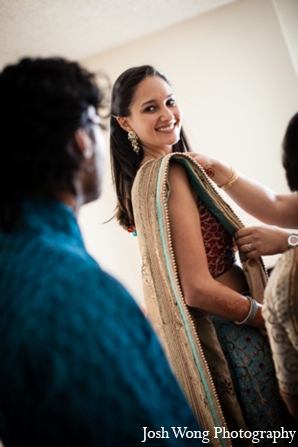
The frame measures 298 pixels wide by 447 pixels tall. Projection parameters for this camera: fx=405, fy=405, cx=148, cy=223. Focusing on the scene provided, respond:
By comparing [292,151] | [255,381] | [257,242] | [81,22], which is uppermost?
[81,22]

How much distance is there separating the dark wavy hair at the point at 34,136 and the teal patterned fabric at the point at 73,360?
0.40 ft

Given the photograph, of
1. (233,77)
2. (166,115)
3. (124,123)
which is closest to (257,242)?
(166,115)

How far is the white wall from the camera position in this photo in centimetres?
345

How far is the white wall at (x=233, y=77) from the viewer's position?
11.3ft

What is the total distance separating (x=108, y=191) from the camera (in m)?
4.03

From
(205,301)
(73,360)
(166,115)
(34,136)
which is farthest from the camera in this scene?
(166,115)

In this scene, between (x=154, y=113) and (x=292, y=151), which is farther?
(x=154, y=113)

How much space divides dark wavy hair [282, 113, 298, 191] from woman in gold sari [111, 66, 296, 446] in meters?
0.25

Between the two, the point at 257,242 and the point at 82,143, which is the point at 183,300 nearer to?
the point at 257,242

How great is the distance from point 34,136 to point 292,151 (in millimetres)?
564

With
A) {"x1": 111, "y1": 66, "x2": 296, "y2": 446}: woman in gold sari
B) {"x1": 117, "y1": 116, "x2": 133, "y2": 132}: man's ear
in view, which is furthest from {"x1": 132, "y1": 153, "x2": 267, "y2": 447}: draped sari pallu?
{"x1": 117, "y1": 116, "x2": 133, "y2": 132}: man's ear

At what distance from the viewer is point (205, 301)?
1.04 metres

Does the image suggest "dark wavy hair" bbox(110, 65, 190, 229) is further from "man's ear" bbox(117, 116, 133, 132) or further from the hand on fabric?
the hand on fabric

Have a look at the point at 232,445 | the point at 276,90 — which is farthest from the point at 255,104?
the point at 232,445
